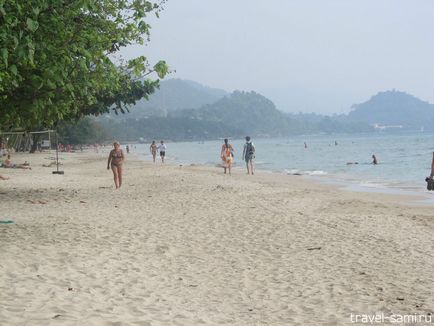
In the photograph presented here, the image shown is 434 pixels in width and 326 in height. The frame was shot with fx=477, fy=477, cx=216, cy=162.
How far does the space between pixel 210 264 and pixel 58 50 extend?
13.1 ft

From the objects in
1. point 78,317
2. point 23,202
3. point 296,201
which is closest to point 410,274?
point 78,317

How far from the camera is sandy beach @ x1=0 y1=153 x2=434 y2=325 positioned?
16.8 ft

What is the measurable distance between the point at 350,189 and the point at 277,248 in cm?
1308

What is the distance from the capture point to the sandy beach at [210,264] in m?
5.12

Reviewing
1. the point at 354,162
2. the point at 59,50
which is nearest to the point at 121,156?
the point at 59,50

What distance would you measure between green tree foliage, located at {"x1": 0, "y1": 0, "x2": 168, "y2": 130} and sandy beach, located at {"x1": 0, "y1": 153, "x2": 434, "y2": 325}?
2.50 metres

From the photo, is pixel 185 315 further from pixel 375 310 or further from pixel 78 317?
pixel 375 310

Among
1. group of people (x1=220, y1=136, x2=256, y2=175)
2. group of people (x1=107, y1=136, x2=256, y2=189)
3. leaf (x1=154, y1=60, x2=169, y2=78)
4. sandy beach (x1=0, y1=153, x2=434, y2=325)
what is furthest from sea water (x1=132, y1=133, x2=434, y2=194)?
leaf (x1=154, y1=60, x2=169, y2=78)

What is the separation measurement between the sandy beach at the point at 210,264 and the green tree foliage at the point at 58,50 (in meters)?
2.50

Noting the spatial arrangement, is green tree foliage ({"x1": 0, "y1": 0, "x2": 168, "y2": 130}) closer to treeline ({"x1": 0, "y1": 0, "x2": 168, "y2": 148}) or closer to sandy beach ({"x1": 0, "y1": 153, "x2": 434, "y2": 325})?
treeline ({"x1": 0, "y1": 0, "x2": 168, "y2": 148})

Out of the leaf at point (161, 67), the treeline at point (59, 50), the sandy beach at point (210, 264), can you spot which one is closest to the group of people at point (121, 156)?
the sandy beach at point (210, 264)

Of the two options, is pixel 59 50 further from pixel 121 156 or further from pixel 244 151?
pixel 244 151

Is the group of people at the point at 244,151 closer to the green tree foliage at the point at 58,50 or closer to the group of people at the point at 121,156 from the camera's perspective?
the group of people at the point at 121,156

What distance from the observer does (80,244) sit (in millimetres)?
7867
